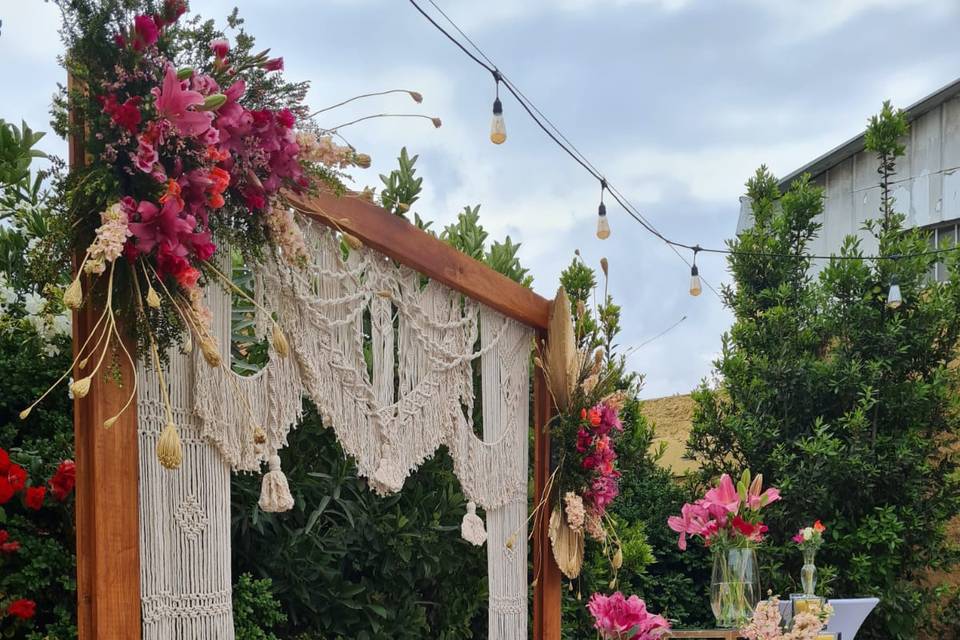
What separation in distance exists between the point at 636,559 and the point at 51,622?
2.67m

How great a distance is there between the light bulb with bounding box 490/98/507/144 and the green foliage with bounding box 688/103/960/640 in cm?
318

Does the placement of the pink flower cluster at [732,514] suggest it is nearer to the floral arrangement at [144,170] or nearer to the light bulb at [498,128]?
the light bulb at [498,128]

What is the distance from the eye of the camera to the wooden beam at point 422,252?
89.3 inches

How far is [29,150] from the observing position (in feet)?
9.85

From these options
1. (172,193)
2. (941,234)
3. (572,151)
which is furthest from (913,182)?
(172,193)

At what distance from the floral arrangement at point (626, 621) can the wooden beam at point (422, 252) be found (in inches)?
39.3

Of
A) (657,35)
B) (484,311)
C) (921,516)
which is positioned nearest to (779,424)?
(921,516)

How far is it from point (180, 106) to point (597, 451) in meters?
1.86

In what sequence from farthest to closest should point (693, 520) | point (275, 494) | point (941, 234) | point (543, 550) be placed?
1. point (941, 234)
2. point (693, 520)
3. point (543, 550)
4. point (275, 494)

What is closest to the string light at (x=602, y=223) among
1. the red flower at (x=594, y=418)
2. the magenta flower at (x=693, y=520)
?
the red flower at (x=594, y=418)

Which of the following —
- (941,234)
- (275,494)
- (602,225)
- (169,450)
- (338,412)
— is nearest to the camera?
(169,450)

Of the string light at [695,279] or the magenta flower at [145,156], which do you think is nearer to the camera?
the magenta flower at [145,156]

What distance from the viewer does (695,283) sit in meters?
5.27

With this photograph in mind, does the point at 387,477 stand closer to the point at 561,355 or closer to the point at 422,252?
the point at 422,252
